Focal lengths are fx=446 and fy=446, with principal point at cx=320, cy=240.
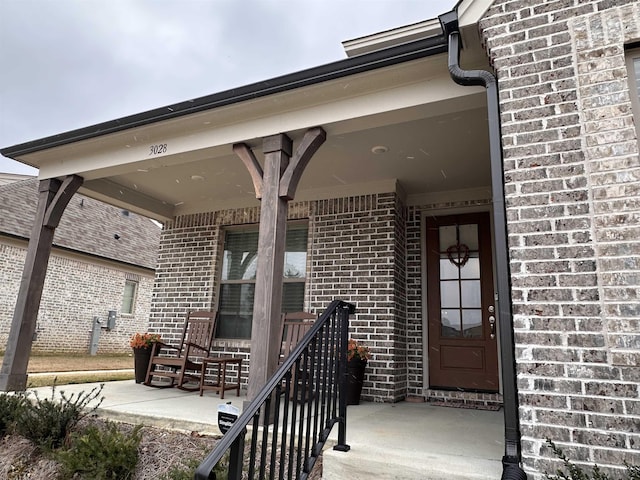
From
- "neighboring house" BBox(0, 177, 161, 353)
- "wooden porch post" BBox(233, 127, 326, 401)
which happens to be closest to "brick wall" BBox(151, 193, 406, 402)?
"wooden porch post" BBox(233, 127, 326, 401)

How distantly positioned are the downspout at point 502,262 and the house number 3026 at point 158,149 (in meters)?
2.66

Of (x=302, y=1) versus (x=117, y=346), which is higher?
(x=302, y=1)

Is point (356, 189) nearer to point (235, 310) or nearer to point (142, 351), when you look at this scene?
point (235, 310)

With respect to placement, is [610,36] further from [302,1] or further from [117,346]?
[302,1]

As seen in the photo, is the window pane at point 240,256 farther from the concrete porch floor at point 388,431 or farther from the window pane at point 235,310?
the concrete porch floor at point 388,431

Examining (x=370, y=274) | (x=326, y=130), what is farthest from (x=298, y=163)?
(x=370, y=274)

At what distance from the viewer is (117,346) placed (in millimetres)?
12688

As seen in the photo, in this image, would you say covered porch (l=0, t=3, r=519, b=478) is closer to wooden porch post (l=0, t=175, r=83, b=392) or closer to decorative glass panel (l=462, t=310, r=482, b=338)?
decorative glass panel (l=462, t=310, r=482, b=338)

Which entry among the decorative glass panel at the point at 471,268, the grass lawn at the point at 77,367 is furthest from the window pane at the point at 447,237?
the grass lawn at the point at 77,367

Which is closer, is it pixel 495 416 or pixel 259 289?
pixel 259 289

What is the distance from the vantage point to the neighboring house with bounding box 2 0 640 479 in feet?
6.70

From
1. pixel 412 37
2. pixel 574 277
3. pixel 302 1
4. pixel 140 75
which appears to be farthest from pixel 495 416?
pixel 140 75

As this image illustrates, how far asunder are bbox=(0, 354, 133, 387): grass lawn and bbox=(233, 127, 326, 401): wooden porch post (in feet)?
11.4

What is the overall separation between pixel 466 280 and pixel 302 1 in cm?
2763
